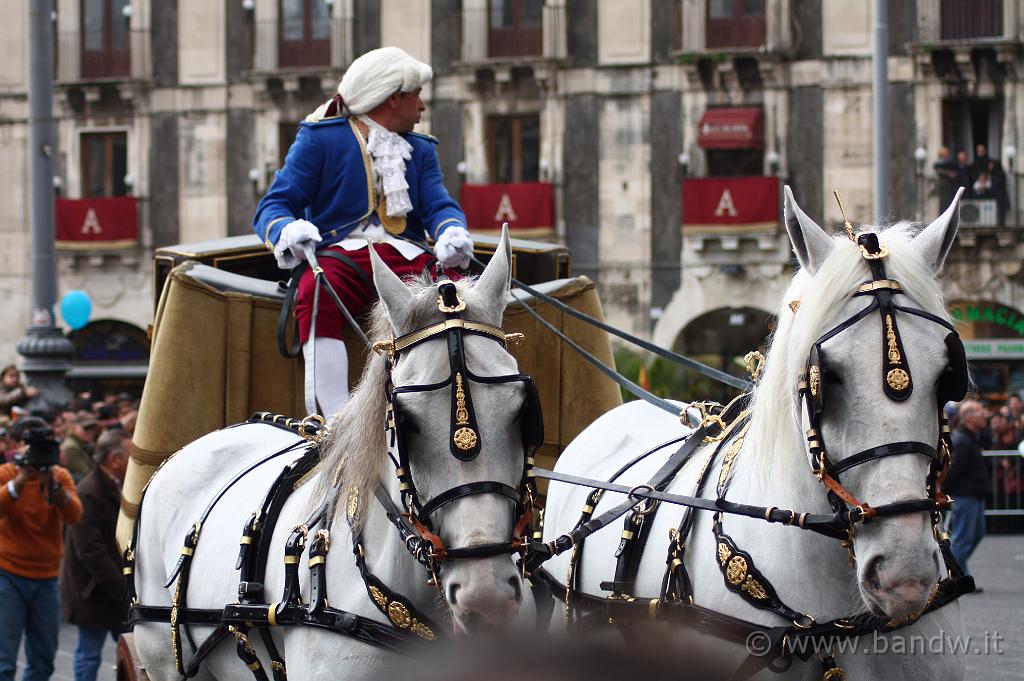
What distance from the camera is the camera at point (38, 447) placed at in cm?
844

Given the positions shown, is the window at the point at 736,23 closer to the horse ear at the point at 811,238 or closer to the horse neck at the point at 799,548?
the horse ear at the point at 811,238

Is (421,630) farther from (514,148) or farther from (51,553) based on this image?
(514,148)

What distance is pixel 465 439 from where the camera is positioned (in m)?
3.70

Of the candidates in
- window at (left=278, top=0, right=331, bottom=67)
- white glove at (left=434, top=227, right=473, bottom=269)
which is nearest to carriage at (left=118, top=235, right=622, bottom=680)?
white glove at (left=434, top=227, right=473, bottom=269)

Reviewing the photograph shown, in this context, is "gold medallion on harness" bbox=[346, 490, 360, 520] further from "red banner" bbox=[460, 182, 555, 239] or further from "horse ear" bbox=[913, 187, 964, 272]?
"red banner" bbox=[460, 182, 555, 239]

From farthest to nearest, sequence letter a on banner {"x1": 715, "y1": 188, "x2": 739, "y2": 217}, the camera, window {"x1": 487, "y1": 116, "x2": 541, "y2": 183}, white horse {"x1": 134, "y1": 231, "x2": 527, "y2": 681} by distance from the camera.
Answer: window {"x1": 487, "y1": 116, "x2": 541, "y2": 183} → letter a on banner {"x1": 715, "y1": 188, "x2": 739, "y2": 217} → the camera → white horse {"x1": 134, "y1": 231, "x2": 527, "y2": 681}

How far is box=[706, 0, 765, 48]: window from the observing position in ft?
87.5

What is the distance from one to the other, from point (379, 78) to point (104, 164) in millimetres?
25669

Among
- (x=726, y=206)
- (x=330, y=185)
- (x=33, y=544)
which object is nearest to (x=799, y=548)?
(x=330, y=185)

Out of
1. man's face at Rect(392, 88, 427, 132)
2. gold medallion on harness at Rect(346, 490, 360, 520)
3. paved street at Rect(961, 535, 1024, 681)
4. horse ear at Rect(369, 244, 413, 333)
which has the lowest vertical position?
paved street at Rect(961, 535, 1024, 681)

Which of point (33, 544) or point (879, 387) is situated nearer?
point (879, 387)

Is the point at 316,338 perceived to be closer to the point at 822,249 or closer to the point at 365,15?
the point at 822,249

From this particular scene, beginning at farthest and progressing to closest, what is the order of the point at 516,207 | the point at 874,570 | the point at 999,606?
the point at 516,207
the point at 999,606
the point at 874,570

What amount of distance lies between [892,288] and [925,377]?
0.88 feet
